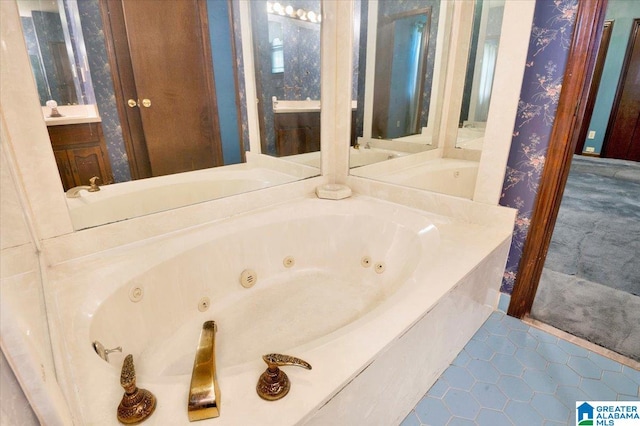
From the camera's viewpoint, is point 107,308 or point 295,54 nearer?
point 107,308

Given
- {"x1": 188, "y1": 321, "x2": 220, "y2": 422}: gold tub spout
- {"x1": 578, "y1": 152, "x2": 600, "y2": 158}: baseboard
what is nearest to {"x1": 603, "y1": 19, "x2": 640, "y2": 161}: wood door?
{"x1": 578, "y1": 152, "x2": 600, "y2": 158}: baseboard

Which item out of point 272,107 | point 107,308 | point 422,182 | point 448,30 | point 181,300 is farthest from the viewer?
point 272,107

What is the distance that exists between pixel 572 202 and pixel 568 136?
253cm

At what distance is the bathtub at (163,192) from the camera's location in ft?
3.92

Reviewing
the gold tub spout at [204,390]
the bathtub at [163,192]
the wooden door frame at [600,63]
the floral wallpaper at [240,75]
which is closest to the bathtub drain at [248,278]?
the bathtub at [163,192]

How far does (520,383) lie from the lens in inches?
46.8

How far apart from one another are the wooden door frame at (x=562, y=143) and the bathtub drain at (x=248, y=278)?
1.26m

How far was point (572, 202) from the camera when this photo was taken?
125 inches

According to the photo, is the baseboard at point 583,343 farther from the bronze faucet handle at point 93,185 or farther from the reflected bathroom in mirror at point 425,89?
the bronze faucet handle at point 93,185

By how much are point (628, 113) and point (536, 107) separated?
5213 millimetres

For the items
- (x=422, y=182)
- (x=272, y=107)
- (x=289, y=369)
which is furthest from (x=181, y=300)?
(x=422, y=182)

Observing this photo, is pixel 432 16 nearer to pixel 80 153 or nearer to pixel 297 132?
pixel 297 132

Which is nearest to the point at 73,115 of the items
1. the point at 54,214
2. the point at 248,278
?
the point at 54,214

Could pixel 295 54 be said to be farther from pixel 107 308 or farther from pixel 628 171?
pixel 628 171
